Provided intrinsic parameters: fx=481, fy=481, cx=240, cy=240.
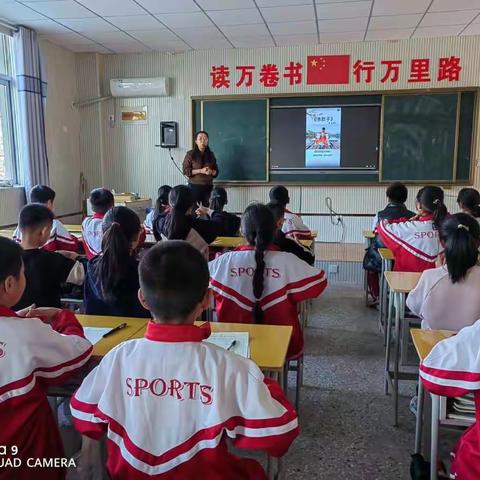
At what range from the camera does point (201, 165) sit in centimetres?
618

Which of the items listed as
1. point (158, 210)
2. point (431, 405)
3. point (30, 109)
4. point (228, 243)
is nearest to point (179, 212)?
point (228, 243)

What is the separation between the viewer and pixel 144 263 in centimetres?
109

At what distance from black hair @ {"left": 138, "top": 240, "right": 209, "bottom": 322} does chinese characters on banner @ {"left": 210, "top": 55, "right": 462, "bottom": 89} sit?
5.66 meters

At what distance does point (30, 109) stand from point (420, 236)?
4.58m

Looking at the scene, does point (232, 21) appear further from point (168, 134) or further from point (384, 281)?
point (384, 281)

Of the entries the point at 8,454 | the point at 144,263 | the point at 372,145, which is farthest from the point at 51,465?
the point at 372,145

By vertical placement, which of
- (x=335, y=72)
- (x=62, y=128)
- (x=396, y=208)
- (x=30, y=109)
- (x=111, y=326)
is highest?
(x=335, y=72)

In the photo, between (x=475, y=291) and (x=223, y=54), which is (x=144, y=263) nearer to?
(x=475, y=291)

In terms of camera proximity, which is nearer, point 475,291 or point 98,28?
point 475,291

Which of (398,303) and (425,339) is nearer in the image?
(425,339)

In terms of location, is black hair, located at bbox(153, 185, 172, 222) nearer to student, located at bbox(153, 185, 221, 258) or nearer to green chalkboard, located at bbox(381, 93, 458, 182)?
student, located at bbox(153, 185, 221, 258)

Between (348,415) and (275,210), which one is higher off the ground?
(275,210)

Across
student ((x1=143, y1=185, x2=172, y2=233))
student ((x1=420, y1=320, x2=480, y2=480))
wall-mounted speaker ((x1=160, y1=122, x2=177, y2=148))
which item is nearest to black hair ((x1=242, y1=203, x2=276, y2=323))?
student ((x1=420, y1=320, x2=480, y2=480))

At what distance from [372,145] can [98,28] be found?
3.60 m
